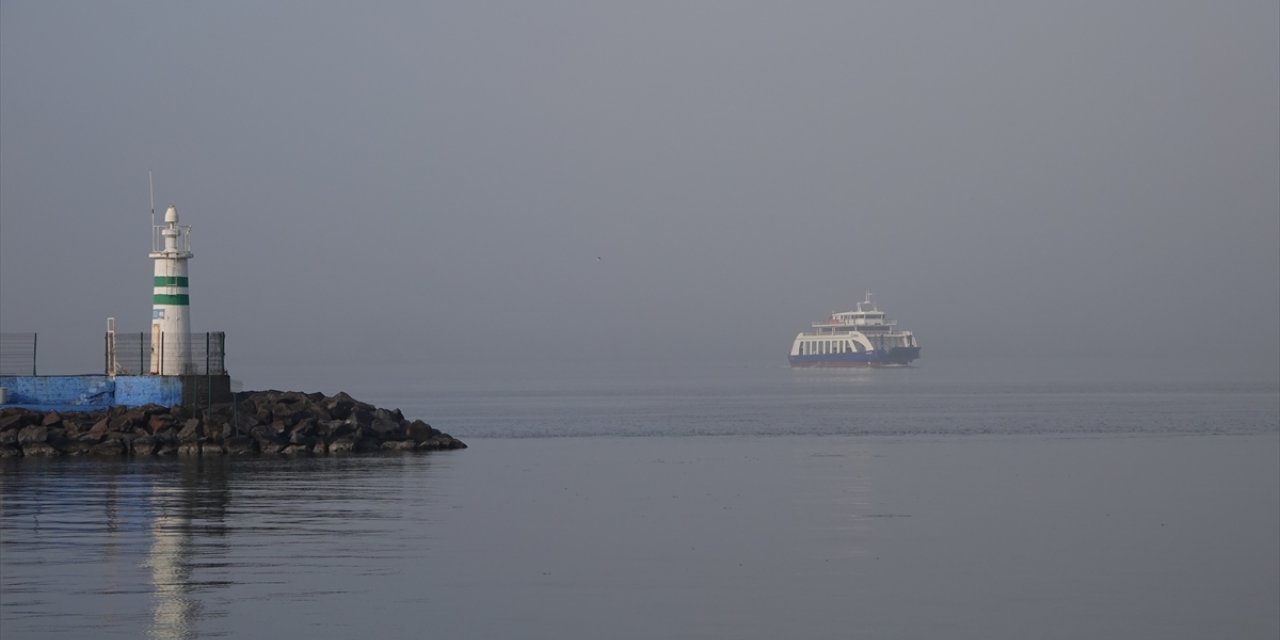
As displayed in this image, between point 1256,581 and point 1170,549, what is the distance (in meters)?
2.12

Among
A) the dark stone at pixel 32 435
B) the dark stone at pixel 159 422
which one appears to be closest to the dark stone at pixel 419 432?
the dark stone at pixel 159 422

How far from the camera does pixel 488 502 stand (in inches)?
832

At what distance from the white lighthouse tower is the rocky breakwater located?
917mm

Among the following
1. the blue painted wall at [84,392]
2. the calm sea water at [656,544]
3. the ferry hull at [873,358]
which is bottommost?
the calm sea water at [656,544]

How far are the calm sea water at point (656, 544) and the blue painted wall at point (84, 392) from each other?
2680 mm

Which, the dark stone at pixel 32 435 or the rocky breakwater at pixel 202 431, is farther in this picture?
the rocky breakwater at pixel 202 431

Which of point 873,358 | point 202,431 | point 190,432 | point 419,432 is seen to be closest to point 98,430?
point 190,432

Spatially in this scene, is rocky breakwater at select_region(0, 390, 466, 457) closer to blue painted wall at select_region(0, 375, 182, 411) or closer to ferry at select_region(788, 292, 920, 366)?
blue painted wall at select_region(0, 375, 182, 411)

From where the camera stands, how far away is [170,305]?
29.2 meters

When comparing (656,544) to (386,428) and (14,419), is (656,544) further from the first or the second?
(14,419)

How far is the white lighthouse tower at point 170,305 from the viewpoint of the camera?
2906 centimetres

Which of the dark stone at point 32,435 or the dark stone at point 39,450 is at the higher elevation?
the dark stone at point 32,435

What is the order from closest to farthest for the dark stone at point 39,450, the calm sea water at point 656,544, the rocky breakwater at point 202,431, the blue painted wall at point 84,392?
the calm sea water at point 656,544
the dark stone at point 39,450
the rocky breakwater at point 202,431
the blue painted wall at point 84,392

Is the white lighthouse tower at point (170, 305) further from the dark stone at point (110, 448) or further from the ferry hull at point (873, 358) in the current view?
the ferry hull at point (873, 358)
